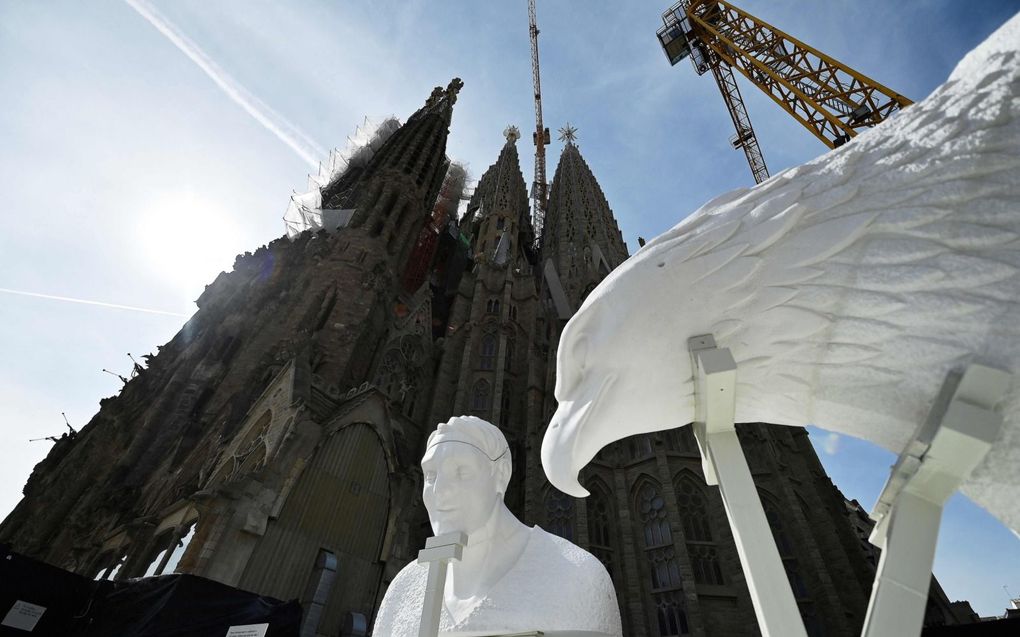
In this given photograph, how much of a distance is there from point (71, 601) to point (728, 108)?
34287 mm

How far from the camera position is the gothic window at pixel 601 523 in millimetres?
14531

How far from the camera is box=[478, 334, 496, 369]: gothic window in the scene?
64.6ft

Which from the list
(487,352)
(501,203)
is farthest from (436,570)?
(501,203)

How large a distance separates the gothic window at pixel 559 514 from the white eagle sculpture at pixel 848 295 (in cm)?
1402

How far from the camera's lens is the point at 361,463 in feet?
34.4

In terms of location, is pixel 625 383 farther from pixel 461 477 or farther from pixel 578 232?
pixel 578 232

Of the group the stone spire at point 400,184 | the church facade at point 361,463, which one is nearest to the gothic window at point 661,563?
the church facade at point 361,463

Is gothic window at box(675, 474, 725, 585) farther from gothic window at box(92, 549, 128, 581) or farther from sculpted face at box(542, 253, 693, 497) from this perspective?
gothic window at box(92, 549, 128, 581)

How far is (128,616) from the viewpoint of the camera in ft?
18.0

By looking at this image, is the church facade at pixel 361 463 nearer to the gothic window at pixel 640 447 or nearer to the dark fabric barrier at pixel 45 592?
the gothic window at pixel 640 447

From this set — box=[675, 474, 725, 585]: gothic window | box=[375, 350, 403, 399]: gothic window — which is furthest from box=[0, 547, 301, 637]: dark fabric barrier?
box=[675, 474, 725, 585]: gothic window

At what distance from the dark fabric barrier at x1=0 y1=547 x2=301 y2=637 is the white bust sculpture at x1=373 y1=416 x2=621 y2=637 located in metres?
4.46

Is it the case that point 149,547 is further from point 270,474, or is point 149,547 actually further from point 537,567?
point 537,567

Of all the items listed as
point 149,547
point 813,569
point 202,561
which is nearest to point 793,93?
point 813,569
